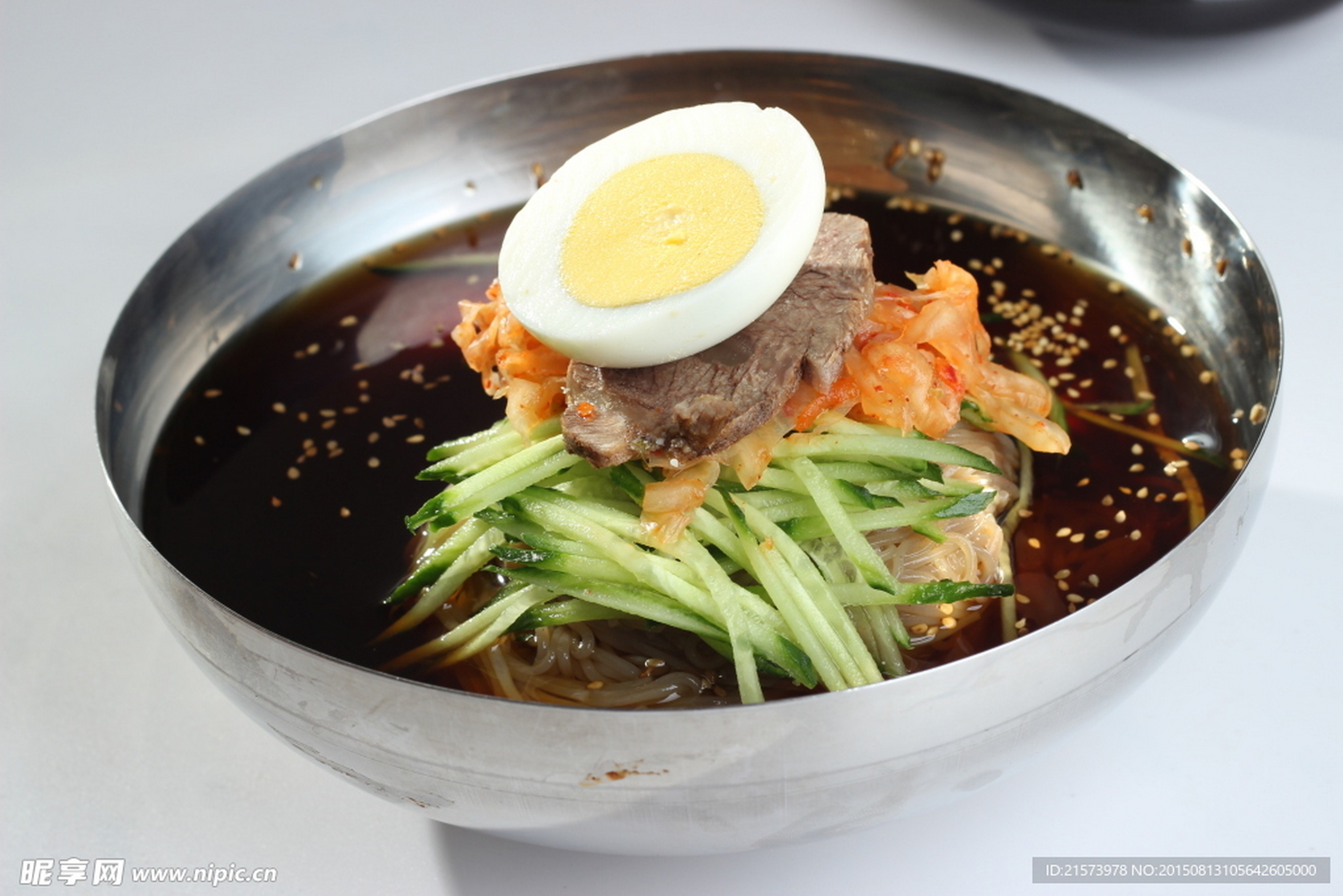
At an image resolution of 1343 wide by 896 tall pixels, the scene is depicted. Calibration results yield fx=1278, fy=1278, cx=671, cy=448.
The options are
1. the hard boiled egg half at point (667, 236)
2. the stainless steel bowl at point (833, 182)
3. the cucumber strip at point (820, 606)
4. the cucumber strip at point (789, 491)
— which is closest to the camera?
the stainless steel bowl at point (833, 182)

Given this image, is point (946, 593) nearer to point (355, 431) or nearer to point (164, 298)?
point (355, 431)

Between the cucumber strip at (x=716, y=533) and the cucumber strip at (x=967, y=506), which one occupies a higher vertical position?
the cucumber strip at (x=967, y=506)

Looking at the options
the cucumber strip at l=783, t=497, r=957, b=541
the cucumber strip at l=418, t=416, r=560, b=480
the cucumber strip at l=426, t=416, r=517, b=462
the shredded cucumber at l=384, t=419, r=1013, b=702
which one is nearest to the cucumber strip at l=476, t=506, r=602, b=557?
the shredded cucumber at l=384, t=419, r=1013, b=702

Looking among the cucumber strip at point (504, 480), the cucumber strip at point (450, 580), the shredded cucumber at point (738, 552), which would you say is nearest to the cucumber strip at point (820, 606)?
the shredded cucumber at point (738, 552)

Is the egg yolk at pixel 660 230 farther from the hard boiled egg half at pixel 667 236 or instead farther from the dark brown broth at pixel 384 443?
the dark brown broth at pixel 384 443

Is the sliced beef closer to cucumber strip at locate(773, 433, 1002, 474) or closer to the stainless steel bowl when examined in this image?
cucumber strip at locate(773, 433, 1002, 474)

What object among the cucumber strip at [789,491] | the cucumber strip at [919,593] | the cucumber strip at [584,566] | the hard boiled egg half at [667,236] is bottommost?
the cucumber strip at [919,593]

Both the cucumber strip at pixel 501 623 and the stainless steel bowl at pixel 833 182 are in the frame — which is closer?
the stainless steel bowl at pixel 833 182
